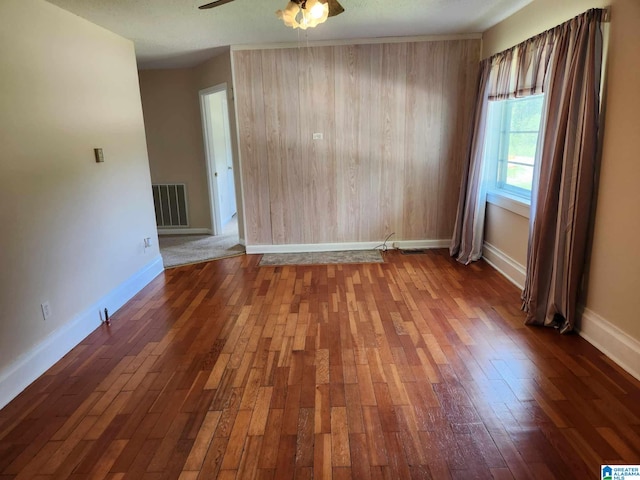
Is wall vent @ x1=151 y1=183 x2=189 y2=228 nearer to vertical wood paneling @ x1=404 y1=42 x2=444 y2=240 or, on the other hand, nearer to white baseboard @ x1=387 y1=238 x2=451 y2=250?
white baseboard @ x1=387 y1=238 x2=451 y2=250

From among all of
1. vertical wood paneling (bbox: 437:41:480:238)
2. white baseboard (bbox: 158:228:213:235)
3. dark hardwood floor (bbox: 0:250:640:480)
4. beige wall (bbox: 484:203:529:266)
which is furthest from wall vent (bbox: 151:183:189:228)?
beige wall (bbox: 484:203:529:266)

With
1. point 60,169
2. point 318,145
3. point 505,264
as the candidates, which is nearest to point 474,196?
point 505,264

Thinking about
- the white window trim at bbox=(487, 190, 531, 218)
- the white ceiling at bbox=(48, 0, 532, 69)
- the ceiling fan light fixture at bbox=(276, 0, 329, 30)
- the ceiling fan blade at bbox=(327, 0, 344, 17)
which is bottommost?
the white window trim at bbox=(487, 190, 531, 218)

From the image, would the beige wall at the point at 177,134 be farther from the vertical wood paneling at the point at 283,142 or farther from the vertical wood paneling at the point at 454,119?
the vertical wood paneling at the point at 454,119

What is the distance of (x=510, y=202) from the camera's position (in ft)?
12.9

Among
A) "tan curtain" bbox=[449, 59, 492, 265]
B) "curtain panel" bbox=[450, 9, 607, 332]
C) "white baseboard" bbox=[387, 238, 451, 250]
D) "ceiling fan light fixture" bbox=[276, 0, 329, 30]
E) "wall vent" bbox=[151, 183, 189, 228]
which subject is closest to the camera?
"ceiling fan light fixture" bbox=[276, 0, 329, 30]

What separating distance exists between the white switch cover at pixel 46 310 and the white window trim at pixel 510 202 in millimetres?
3759

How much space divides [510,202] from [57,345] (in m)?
3.92

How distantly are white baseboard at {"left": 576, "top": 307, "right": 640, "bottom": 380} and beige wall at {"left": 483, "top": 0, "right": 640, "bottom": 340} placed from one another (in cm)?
4

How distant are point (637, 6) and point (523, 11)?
1.39 metres

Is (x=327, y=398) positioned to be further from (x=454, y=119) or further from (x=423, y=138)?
(x=454, y=119)

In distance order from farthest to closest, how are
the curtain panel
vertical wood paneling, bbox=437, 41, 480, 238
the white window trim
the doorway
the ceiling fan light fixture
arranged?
the doorway → vertical wood paneling, bbox=437, 41, 480, 238 → the white window trim → the curtain panel → the ceiling fan light fixture

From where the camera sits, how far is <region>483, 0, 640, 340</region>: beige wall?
7.67ft

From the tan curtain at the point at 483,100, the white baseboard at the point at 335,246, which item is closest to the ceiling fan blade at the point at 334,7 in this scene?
the tan curtain at the point at 483,100
